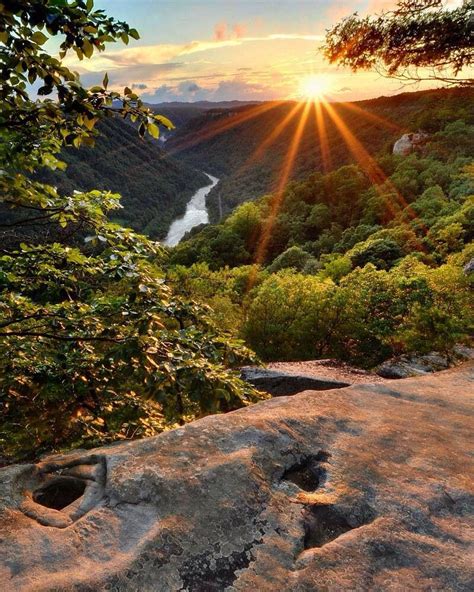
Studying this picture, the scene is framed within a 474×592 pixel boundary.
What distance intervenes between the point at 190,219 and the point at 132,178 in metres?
28.4

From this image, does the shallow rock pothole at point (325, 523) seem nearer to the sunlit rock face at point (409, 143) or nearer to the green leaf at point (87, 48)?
the green leaf at point (87, 48)

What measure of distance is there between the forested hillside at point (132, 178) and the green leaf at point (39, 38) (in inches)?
4731

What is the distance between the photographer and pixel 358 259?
168ft

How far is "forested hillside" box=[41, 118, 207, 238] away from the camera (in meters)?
132

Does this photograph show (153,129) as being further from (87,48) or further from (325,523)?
(325,523)

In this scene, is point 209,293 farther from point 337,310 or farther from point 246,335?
point 337,310

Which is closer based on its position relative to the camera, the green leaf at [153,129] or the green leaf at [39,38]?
the green leaf at [39,38]

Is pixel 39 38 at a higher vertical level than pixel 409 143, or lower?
lower

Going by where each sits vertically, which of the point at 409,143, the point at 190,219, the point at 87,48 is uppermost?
the point at 409,143

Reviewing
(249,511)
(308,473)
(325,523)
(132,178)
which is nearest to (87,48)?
(249,511)

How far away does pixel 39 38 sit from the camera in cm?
356

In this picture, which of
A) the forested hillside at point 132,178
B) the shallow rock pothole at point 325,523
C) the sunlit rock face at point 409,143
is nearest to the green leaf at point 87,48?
the shallow rock pothole at point 325,523

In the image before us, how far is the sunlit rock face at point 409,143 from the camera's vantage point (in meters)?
94.7

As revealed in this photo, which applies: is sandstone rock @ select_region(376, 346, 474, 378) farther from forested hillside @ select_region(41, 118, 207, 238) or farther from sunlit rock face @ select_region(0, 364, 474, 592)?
forested hillside @ select_region(41, 118, 207, 238)
